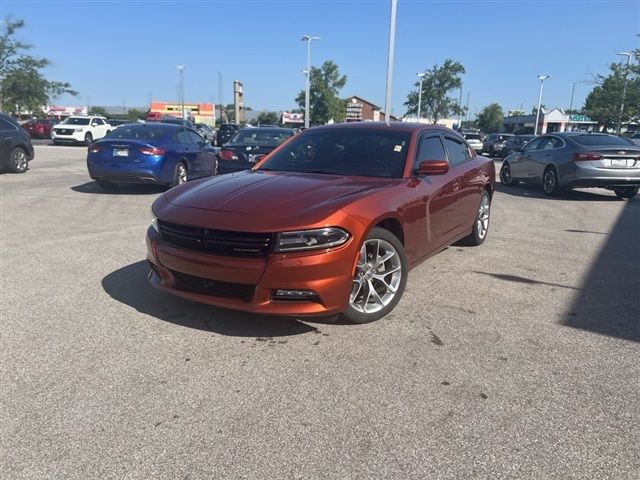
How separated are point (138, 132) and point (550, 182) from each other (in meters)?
9.33

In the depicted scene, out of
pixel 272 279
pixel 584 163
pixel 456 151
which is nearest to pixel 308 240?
pixel 272 279

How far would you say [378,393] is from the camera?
9.87 feet

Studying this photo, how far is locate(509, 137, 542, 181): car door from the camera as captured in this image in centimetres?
1315

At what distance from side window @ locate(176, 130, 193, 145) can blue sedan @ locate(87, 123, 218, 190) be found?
4 centimetres

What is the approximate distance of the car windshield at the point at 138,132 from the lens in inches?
416

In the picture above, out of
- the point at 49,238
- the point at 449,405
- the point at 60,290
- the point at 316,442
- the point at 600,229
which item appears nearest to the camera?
the point at 316,442

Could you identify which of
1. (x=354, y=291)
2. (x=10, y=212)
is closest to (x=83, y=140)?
(x=10, y=212)

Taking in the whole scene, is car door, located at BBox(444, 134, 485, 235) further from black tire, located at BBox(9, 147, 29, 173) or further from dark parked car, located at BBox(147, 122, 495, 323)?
black tire, located at BBox(9, 147, 29, 173)

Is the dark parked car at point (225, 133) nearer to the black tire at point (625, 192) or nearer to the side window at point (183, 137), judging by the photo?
the side window at point (183, 137)

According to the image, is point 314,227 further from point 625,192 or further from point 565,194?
point 625,192

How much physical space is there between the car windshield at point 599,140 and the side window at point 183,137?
8.67 m

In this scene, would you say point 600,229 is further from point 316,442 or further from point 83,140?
point 83,140

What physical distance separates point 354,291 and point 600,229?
602cm

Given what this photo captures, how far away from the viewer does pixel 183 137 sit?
11422 mm
